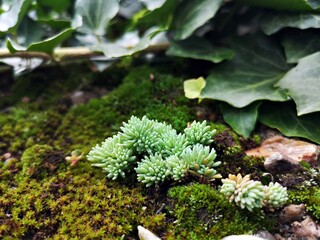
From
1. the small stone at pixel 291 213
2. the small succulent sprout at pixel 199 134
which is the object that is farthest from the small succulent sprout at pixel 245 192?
the small succulent sprout at pixel 199 134

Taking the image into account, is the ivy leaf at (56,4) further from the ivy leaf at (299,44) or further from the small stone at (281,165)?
the small stone at (281,165)

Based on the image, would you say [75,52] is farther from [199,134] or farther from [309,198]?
[309,198]

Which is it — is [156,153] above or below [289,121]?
above

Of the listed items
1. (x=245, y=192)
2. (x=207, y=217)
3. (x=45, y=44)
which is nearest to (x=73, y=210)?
(x=207, y=217)

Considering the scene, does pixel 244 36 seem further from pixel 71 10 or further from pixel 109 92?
pixel 71 10

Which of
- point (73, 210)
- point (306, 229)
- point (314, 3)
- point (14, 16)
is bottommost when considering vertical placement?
point (306, 229)

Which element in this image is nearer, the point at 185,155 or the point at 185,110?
the point at 185,155

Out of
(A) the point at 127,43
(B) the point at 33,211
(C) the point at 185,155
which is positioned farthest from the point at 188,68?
(B) the point at 33,211

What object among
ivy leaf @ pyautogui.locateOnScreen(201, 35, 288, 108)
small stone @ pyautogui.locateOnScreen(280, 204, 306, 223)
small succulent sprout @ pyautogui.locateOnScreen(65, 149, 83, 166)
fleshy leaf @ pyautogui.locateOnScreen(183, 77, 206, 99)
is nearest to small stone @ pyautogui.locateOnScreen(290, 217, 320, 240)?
small stone @ pyautogui.locateOnScreen(280, 204, 306, 223)
